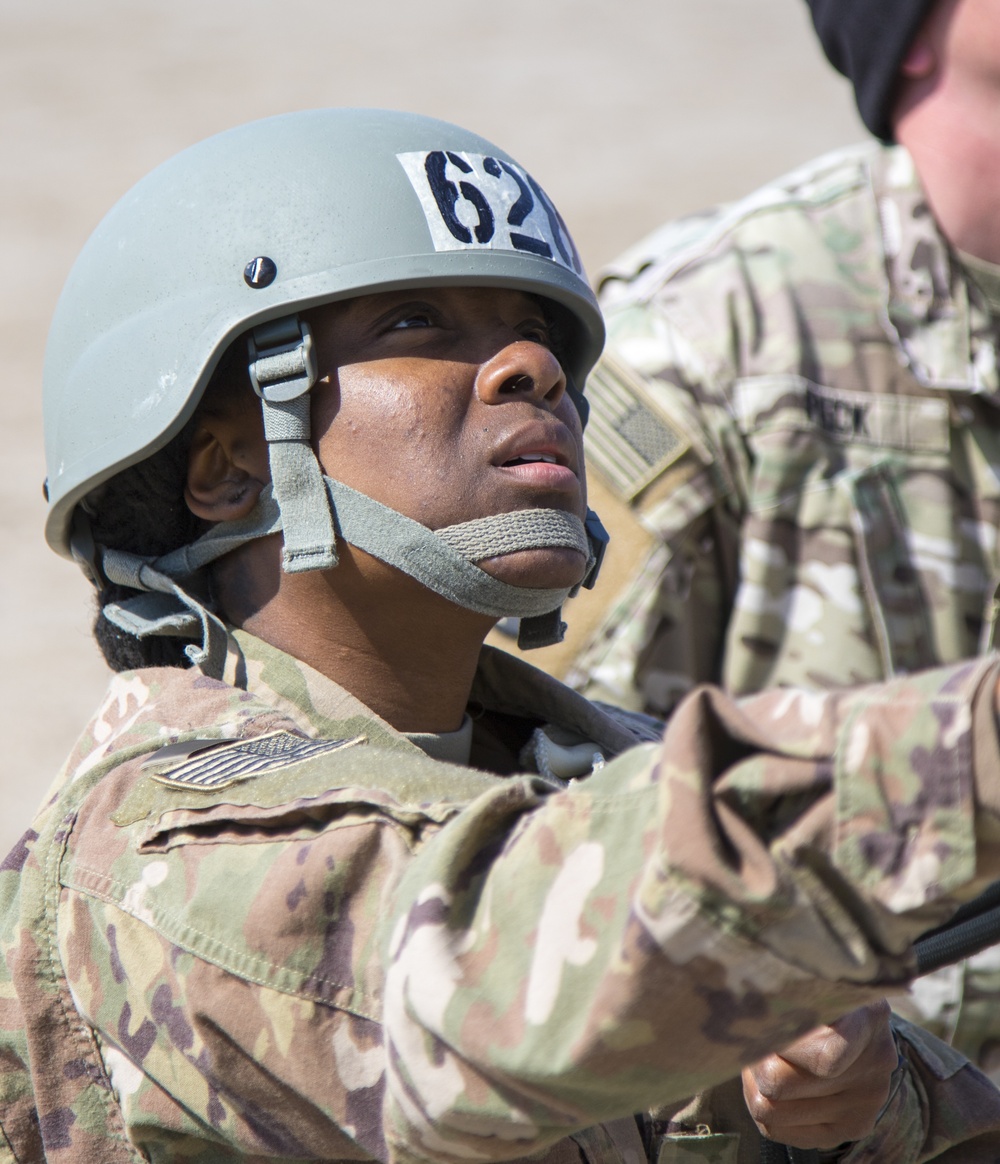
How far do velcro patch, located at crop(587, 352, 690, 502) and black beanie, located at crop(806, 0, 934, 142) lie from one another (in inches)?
47.8

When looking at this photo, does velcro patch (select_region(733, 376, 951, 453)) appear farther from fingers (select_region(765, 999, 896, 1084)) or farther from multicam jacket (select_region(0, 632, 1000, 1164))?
fingers (select_region(765, 999, 896, 1084))

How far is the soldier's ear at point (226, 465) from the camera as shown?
2.98 meters

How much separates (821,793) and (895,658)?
359cm

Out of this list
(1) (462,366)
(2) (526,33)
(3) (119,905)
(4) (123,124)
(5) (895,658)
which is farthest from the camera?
(2) (526,33)

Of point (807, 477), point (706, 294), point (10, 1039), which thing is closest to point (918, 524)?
point (807, 477)

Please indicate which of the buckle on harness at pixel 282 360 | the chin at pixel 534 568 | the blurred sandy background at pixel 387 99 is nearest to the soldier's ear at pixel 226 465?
the buckle on harness at pixel 282 360

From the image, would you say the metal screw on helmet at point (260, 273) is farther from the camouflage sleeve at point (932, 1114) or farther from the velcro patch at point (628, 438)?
the velcro patch at point (628, 438)

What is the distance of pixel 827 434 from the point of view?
5141 millimetres

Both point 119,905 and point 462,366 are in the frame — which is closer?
point 119,905

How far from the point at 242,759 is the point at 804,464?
10.2ft

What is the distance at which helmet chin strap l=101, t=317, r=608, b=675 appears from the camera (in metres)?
2.79

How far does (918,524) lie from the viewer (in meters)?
5.16

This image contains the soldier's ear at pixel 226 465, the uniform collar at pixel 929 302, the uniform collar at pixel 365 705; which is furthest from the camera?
the uniform collar at pixel 929 302

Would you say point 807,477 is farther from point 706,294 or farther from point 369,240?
point 369,240
